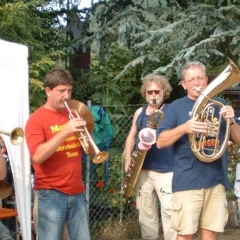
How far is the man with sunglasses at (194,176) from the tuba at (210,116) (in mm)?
40

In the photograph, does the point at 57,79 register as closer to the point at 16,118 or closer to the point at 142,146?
the point at 16,118

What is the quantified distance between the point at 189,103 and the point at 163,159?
3.44ft

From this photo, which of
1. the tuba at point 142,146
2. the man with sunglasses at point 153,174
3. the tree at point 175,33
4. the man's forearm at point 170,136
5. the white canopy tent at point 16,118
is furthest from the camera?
the tree at point 175,33

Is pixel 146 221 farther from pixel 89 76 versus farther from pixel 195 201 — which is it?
pixel 89 76

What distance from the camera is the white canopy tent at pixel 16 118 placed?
4.61m

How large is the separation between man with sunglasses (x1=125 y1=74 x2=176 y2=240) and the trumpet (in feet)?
3.17

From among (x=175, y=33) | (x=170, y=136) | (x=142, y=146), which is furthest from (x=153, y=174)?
(x=175, y=33)

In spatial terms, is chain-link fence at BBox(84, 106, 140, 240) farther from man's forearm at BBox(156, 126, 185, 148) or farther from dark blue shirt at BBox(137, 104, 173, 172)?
man's forearm at BBox(156, 126, 185, 148)

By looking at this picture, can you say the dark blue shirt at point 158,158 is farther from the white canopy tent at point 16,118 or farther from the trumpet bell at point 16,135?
the trumpet bell at point 16,135

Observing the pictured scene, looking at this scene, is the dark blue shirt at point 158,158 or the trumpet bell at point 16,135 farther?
the dark blue shirt at point 158,158

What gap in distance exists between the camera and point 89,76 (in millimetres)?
7961

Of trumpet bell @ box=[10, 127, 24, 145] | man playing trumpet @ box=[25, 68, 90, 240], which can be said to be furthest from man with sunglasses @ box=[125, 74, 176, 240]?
trumpet bell @ box=[10, 127, 24, 145]

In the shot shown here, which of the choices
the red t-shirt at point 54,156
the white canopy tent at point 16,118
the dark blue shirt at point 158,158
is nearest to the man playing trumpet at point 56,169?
the red t-shirt at point 54,156

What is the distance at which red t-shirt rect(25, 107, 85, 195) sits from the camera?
4.06 m
